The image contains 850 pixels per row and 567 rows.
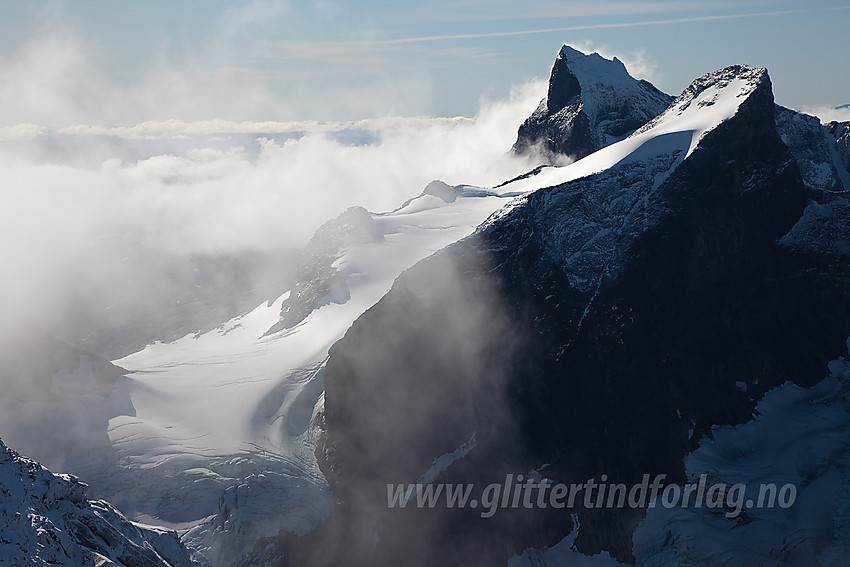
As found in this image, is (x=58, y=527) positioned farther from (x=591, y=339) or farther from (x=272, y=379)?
(x=591, y=339)

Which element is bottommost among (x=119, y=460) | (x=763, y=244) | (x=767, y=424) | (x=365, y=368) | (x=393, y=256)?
(x=767, y=424)

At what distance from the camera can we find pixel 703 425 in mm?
112812

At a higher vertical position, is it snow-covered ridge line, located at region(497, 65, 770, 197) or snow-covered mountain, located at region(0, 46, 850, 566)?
snow-covered ridge line, located at region(497, 65, 770, 197)

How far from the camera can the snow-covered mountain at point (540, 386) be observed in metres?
99.3

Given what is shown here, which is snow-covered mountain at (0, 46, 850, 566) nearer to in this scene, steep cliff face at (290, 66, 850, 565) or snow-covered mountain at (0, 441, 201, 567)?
steep cliff face at (290, 66, 850, 565)

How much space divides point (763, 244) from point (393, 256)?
76.6m

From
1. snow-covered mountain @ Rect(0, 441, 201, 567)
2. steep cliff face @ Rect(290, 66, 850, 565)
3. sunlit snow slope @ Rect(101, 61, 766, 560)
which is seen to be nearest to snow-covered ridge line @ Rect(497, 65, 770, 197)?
sunlit snow slope @ Rect(101, 61, 766, 560)

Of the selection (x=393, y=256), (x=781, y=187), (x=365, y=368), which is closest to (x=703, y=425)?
(x=781, y=187)

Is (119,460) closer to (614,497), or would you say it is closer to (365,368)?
(365,368)

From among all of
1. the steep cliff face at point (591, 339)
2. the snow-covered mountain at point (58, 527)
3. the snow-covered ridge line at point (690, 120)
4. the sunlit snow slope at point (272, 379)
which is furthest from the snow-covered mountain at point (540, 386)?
the snow-covered mountain at point (58, 527)

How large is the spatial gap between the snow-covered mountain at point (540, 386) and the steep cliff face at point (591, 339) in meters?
0.38

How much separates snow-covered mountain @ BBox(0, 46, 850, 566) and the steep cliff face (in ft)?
1.24

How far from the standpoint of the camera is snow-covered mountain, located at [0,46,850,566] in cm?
9931

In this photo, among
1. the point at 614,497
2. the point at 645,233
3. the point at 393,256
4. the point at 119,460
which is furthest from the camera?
the point at 393,256
